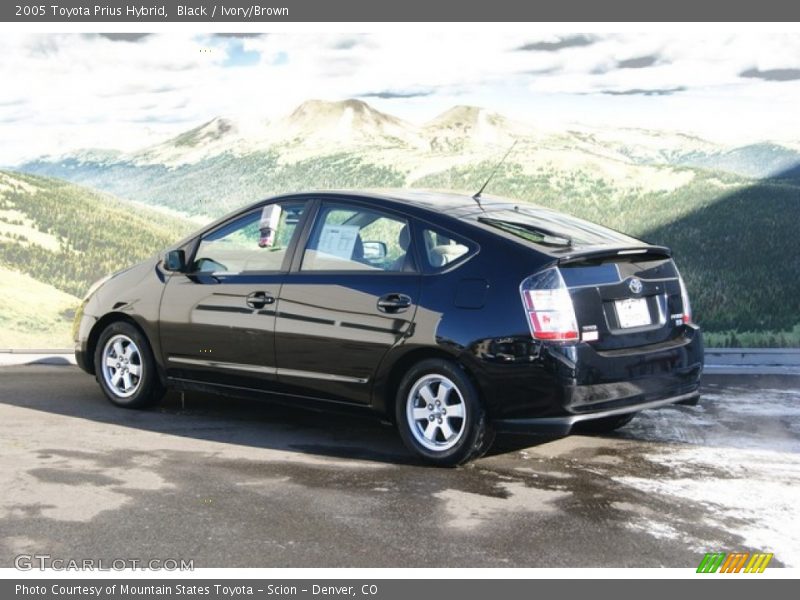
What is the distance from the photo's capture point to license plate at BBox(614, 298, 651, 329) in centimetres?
694

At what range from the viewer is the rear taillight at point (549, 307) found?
6.64m

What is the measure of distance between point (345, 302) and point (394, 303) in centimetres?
40

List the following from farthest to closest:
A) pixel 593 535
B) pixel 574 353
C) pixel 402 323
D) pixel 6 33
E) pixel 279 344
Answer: pixel 6 33 < pixel 279 344 < pixel 402 323 < pixel 574 353 < pixel 593 535

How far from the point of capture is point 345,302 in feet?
24.3

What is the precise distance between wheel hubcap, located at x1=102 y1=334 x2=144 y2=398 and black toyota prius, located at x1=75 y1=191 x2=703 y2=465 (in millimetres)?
145

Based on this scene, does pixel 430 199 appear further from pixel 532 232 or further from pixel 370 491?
pixel 370 491

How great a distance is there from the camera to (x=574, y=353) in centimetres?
665

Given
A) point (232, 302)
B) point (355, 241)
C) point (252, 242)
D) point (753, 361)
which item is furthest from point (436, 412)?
point (753, 361)

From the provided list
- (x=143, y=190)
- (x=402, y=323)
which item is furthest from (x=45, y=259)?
(x=402, y=323)

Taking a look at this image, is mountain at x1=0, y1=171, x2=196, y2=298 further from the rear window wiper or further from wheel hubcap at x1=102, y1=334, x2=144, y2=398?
the rear window wiper

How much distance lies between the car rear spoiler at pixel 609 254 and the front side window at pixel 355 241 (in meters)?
1.06
